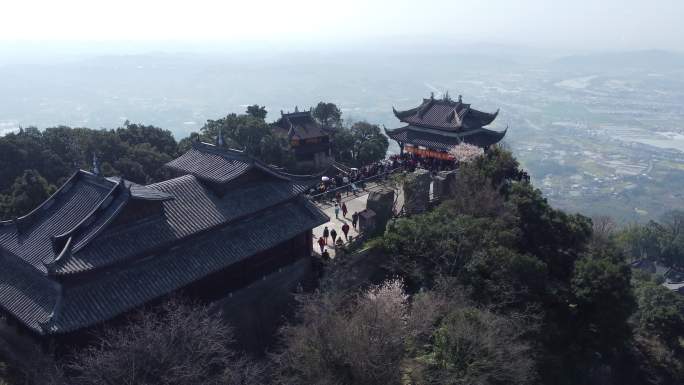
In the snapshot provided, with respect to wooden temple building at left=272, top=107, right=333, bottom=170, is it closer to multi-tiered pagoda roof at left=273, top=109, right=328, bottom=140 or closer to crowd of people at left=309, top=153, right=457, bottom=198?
multi-tiered pagoda roof at left=273, top=109, right=328, bottom=140

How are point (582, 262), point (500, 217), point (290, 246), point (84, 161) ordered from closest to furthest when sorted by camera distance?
point (290, 246)
point (582, 262)
point (500, 217)
point (84, 161)

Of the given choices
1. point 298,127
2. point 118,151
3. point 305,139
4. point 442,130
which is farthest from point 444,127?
point 118,151

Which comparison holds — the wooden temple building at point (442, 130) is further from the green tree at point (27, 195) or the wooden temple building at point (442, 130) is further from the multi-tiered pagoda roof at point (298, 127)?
the green tree at point (27, 195)

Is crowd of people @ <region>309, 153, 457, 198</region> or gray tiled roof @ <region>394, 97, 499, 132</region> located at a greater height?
gray tiled roof @ <region>394, 97, 499, 132</region>

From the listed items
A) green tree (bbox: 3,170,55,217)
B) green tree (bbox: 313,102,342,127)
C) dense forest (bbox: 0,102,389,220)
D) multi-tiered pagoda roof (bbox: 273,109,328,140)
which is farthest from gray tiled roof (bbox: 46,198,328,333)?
green tree (bbox: 313,102,342,127)

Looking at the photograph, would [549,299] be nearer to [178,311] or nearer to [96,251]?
[178,311]

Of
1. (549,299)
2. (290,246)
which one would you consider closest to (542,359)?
(549,299)

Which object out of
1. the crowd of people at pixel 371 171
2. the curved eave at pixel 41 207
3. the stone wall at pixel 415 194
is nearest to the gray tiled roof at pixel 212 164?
the curved eave at pixel 41 207
